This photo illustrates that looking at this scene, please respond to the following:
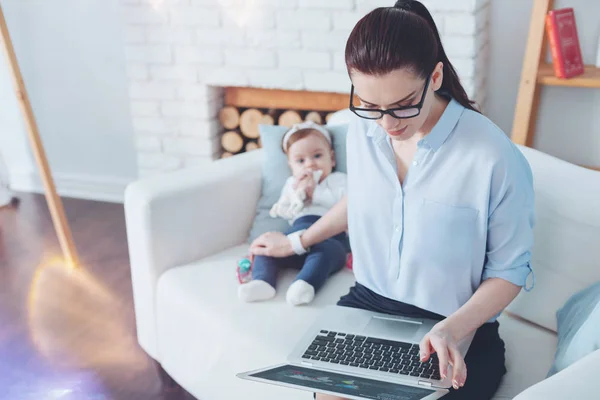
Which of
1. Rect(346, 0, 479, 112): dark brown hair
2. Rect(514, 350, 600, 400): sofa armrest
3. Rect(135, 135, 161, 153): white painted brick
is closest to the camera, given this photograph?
Rect(514, 350, 600, 400): sofa armrest

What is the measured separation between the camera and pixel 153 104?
116 inches

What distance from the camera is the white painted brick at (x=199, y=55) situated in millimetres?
2766

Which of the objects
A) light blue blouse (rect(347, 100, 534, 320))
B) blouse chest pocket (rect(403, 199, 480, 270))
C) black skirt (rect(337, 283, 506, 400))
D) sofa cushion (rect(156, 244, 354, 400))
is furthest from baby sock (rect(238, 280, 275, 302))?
blouse chest pocket (rect(403, 199, 480, 270))

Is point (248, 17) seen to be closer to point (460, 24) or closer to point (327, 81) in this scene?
point (327, 81)

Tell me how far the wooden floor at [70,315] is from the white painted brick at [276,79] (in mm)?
920

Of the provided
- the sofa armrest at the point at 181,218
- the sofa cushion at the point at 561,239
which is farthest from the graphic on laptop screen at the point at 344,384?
the sofa armrest at the point at 181,218

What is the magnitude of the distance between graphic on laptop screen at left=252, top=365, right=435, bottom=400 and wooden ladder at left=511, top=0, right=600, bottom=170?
4.37 feet

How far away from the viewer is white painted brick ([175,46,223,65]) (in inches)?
109

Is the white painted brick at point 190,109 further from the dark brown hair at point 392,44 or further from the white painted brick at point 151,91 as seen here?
the dark brown hair at point 392,44

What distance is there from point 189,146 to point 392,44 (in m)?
1.92

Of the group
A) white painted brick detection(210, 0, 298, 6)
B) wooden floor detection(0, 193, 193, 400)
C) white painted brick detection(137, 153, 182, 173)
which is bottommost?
wooden floor detection(0, 193, 193, 400)

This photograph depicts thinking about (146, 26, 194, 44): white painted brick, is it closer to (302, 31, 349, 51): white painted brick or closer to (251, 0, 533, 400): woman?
(302, 31, 349, 51): white painted brick

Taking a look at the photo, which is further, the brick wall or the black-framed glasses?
the brick wall

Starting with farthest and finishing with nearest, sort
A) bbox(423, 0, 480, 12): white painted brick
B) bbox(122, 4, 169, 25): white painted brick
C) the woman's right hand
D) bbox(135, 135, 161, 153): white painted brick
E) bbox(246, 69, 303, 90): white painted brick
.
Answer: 1. bbox(135, 135, 161, 153): white painted brick
2. bbox(122, 4, 169, 25): white painted brick
3. bbox(246, 69, 303, 90): white painted brick
4. bbox(423, 0, 480, 12): white painted brick
5. the woman's right hand
